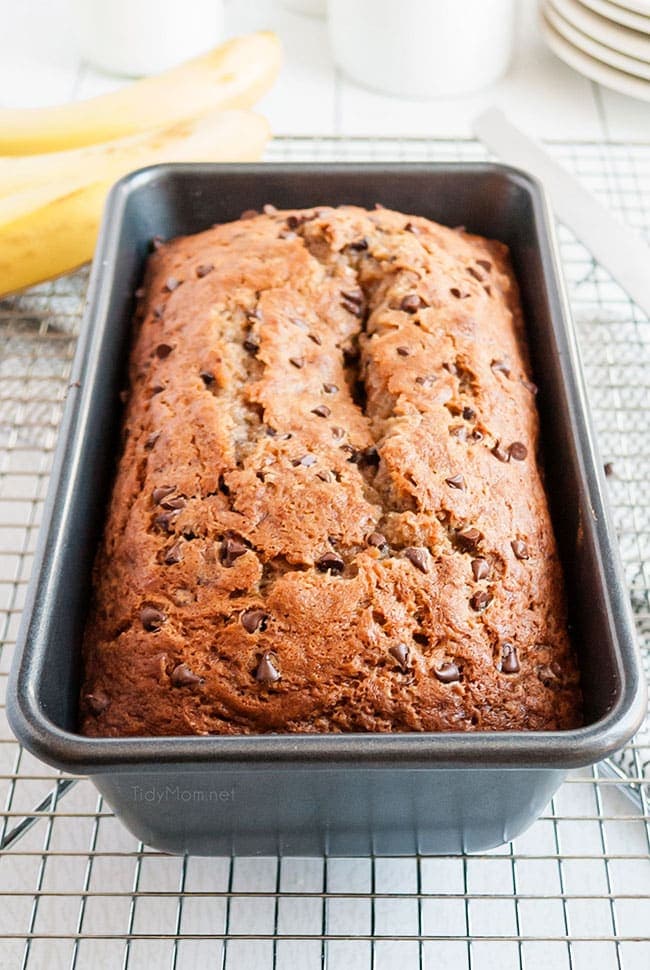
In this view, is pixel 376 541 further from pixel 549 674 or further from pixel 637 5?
pixel 637 5

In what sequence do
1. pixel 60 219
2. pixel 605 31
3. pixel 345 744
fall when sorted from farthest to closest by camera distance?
pixel 605 31 < pixel 60 219 < pixel 345 744

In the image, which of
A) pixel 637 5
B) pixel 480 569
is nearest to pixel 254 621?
pixel 480 569

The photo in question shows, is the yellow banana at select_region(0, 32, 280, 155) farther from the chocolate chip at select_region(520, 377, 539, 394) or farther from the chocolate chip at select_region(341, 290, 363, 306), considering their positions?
the chocolate chip at select_region(520, 377, 539, 394)

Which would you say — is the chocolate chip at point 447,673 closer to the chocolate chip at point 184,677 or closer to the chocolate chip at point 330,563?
the chocolate chip at point 330,563

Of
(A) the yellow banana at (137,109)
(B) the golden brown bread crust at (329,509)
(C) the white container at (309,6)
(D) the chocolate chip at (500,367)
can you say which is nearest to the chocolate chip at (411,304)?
(B) the golden brown bread crust at (329,509)

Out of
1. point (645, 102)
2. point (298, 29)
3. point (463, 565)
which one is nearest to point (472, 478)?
point (463, 565)

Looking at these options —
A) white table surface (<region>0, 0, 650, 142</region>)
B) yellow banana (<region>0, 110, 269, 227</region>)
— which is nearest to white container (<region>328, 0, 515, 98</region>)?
white table surface (<region>0, 0, 650, 142</region>)
